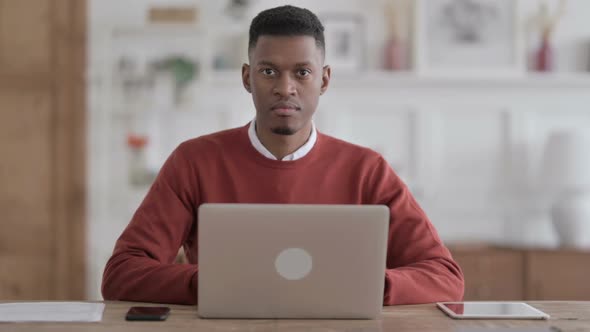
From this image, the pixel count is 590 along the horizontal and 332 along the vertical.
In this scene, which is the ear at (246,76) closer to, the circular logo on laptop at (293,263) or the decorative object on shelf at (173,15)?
the circular logo on laptop at (293,263)

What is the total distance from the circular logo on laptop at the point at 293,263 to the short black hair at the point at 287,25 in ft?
2.26

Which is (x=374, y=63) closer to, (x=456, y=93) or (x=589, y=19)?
(x=456, y=93)

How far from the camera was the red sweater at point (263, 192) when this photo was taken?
1.83m

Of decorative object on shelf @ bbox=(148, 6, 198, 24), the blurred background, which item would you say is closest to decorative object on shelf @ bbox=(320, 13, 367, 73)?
the blurred background

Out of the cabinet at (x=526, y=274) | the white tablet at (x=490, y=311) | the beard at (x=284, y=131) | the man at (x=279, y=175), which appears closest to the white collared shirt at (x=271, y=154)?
the man at (x=279, y=175)

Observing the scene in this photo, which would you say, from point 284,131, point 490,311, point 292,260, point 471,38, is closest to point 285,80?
point 284,131

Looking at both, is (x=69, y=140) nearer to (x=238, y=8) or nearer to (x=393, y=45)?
(x=238, y=8)

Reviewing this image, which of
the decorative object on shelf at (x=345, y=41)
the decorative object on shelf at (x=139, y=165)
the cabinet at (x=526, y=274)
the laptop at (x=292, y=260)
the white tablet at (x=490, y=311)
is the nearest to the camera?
the laptop at (x=292, y=260)

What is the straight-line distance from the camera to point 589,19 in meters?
4.26

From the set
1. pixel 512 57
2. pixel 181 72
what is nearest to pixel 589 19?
pixel 512 57

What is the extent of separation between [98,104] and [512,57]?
2212 mm

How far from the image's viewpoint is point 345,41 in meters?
4.16

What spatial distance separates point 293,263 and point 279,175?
0.61m

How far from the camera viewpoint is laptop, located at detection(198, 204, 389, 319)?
1340 mm
